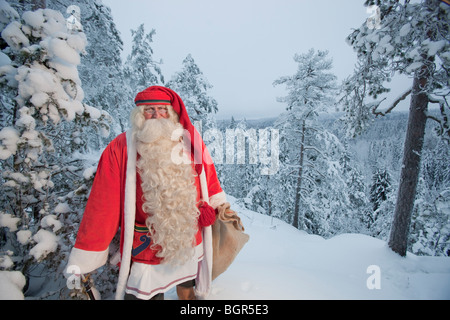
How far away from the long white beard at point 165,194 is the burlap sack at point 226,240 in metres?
0.46

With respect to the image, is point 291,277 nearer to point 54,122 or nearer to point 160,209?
point 160,209

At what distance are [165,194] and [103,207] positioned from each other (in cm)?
58

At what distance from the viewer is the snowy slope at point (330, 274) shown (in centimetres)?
251

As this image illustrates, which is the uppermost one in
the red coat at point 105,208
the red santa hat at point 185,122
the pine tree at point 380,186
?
the red santa hat at point 185,122

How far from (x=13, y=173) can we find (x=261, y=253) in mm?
5253

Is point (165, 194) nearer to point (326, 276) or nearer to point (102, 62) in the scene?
point (326, 276)

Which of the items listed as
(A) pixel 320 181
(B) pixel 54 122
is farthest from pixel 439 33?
(A) pixel 320 181

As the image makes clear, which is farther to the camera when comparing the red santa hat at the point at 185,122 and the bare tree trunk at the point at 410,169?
the bare tree trunk at the point at 410,169

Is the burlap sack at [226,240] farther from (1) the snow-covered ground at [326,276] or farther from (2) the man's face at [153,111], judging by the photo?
(2) the man's face at [153,111]

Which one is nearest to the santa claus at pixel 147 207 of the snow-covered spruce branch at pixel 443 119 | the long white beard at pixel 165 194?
the long white beard at pixel 165 194

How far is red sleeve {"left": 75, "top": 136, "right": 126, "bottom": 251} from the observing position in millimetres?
1729

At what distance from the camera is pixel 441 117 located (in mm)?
4309

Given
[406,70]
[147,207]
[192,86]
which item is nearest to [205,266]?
[147,207]

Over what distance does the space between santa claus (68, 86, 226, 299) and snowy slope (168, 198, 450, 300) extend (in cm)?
100
